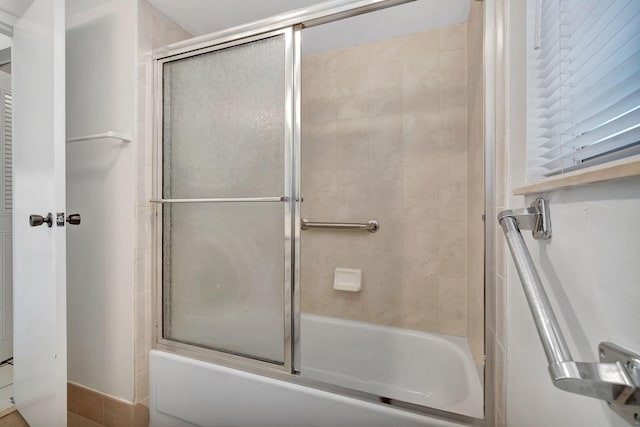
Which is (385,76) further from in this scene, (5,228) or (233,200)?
(5,228)

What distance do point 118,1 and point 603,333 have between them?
2086 mm

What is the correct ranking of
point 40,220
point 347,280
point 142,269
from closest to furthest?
point 40,220
point 142,269
point 347,280

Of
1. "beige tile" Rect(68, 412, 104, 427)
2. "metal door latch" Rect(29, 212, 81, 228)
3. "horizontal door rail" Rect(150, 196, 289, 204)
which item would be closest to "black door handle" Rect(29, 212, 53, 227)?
"metal door latch" Rect(29, 212, 81, 228)

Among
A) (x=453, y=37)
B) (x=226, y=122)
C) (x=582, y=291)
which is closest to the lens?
(x=582, y=291)

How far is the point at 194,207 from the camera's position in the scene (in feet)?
4.44

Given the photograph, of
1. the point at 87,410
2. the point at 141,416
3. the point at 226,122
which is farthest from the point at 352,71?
the point at 87,410

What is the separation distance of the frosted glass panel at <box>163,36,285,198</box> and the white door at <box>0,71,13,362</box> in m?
1.41

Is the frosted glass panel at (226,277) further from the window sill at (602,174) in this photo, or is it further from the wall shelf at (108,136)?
the window sill at (602,174)

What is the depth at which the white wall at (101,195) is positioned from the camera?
1346 mm

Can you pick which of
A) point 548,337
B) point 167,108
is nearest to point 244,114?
point 167,108

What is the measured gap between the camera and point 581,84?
56 centimetres

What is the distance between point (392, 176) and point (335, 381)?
1317mm

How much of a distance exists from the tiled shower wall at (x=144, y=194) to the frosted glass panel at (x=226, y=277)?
0.08 meters

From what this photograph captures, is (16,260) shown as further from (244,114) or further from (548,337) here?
(548,337)
